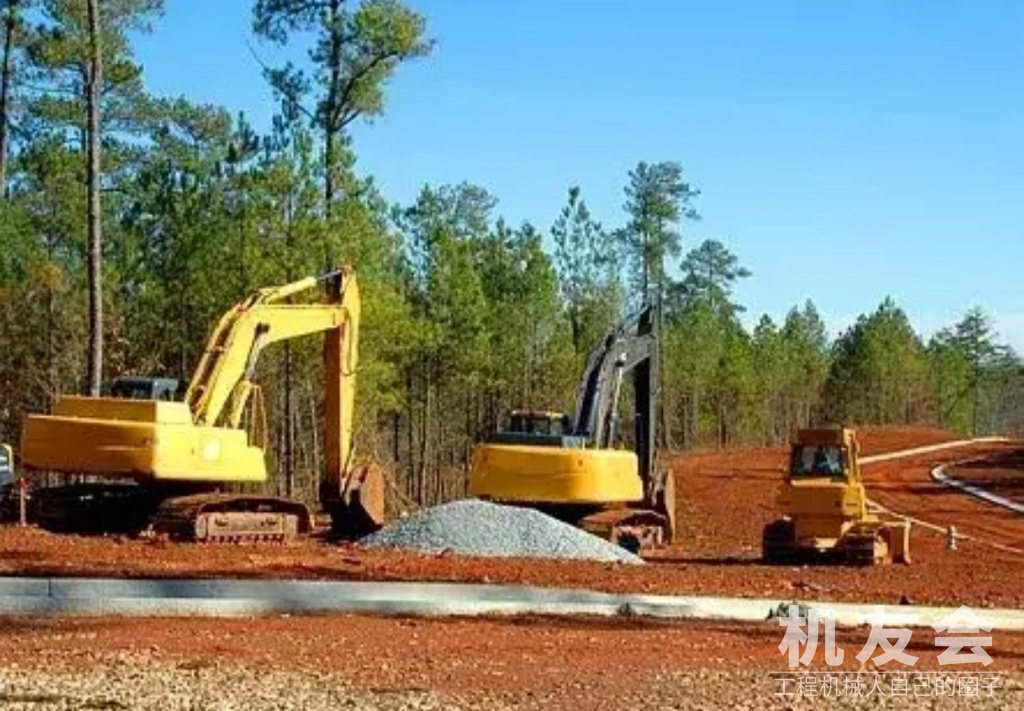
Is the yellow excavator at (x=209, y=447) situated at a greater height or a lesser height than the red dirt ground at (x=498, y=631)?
greater

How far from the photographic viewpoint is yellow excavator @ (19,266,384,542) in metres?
22.2

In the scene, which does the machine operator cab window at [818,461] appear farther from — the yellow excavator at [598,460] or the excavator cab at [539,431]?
the excavator cab at [539,431]

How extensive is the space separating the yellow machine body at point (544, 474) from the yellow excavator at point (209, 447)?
210 cm

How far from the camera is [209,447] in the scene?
23.1 m

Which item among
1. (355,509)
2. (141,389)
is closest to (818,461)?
(355,509)

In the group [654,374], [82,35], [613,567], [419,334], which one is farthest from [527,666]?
[419,334]

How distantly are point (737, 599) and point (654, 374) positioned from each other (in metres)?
9.80

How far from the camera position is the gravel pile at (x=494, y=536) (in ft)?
75.5

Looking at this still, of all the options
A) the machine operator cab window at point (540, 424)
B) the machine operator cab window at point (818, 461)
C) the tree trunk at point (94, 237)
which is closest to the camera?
the machine operator cab window at point (818, 461)

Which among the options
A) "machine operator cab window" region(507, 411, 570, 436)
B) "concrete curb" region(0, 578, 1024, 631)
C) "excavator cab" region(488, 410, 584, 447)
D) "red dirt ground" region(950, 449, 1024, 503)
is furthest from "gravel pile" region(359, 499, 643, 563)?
"red dirt ground" region(950, 449, 1024, 503)

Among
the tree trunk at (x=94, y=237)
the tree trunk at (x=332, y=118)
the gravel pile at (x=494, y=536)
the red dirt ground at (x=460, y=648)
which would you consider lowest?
the red dirt ground at (x=460, y=648)

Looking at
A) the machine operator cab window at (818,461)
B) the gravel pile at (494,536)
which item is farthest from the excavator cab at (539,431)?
the machine operator cab window at (818,461)

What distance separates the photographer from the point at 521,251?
5741 cm

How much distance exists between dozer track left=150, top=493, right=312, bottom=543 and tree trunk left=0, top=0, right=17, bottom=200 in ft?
56.5
